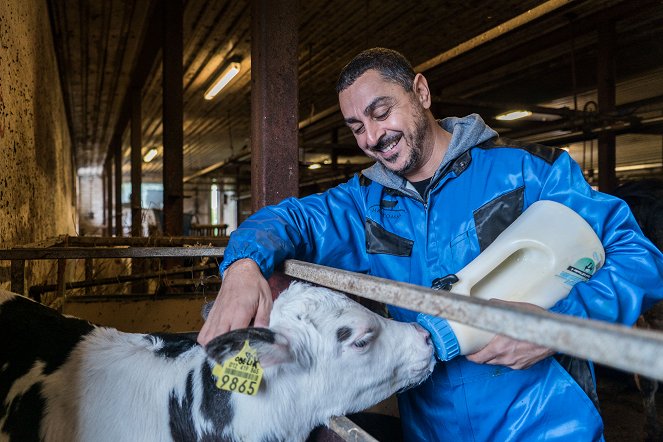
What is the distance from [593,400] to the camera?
1.70m

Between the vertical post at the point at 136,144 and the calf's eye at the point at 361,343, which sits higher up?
the vertical post at the point at 136,144

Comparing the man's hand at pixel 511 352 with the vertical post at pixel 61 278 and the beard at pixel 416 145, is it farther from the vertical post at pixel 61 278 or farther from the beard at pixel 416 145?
the vertical post at pixel 61 278

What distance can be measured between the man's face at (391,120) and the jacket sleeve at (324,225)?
255mm

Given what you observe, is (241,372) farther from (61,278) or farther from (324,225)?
(61,278)

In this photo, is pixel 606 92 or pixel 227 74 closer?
pixel 606 92

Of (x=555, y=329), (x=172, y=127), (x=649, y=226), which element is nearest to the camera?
(x=555, y=329)

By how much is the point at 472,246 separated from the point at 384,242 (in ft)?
1.13

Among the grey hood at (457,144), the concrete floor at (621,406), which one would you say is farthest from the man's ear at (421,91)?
the concrete floor at (621,406)

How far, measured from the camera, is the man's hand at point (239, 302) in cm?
148

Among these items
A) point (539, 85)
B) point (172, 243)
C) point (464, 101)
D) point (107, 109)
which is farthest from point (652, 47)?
point (107, 109)

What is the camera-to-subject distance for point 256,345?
52.4 inches

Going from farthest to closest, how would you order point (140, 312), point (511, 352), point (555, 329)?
point (140, 312), point (511, 352), point (555, 329)

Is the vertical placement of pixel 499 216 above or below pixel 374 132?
below

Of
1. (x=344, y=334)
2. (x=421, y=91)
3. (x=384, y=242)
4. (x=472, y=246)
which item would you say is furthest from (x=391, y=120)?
(x=344, y=334)
